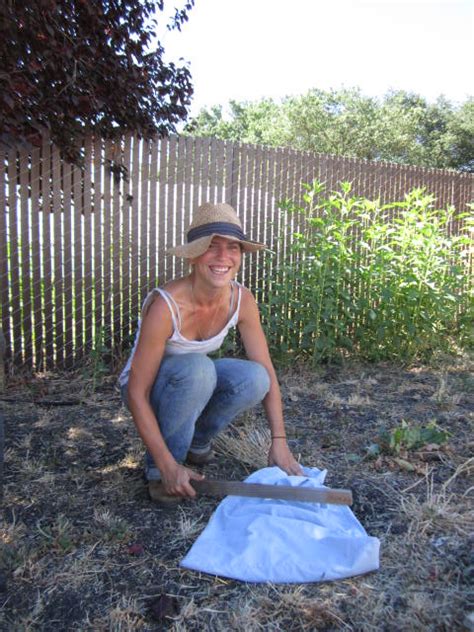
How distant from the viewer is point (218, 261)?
7.13ft

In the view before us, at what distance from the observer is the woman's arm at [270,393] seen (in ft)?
7.59

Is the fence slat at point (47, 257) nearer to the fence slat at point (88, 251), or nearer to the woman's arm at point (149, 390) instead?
the fence slat at point (88, 251)

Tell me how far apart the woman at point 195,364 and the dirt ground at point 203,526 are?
0.88 feet

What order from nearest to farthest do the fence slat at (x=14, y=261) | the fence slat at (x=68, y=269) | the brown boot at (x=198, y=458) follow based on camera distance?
the brown boot at (x=198, y=458) < the fence slat at (x=14, y=261) < the fence slat at (x=68, y=269)

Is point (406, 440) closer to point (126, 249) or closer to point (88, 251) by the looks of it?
point (126, 249)

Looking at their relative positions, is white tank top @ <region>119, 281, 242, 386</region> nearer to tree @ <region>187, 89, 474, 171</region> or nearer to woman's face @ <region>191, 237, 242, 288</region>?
woman's face @ <region>191, 237, 242, 288</region>

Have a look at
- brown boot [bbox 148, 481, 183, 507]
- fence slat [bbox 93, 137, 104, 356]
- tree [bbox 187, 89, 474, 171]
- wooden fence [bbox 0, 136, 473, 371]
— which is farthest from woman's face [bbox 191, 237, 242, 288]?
tree [bbox 187, 89, 474, 171]

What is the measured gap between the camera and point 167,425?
229 cm

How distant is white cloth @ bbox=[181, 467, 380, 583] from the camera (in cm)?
174

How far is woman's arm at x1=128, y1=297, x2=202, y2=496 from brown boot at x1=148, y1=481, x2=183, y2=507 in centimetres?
15

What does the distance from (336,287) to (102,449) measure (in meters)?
2.47

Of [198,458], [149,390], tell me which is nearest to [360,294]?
[198,458]

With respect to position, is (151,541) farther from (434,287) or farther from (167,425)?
(434,287)

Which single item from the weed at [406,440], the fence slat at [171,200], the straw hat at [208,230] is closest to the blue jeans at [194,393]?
the straw hat at [208,230]
